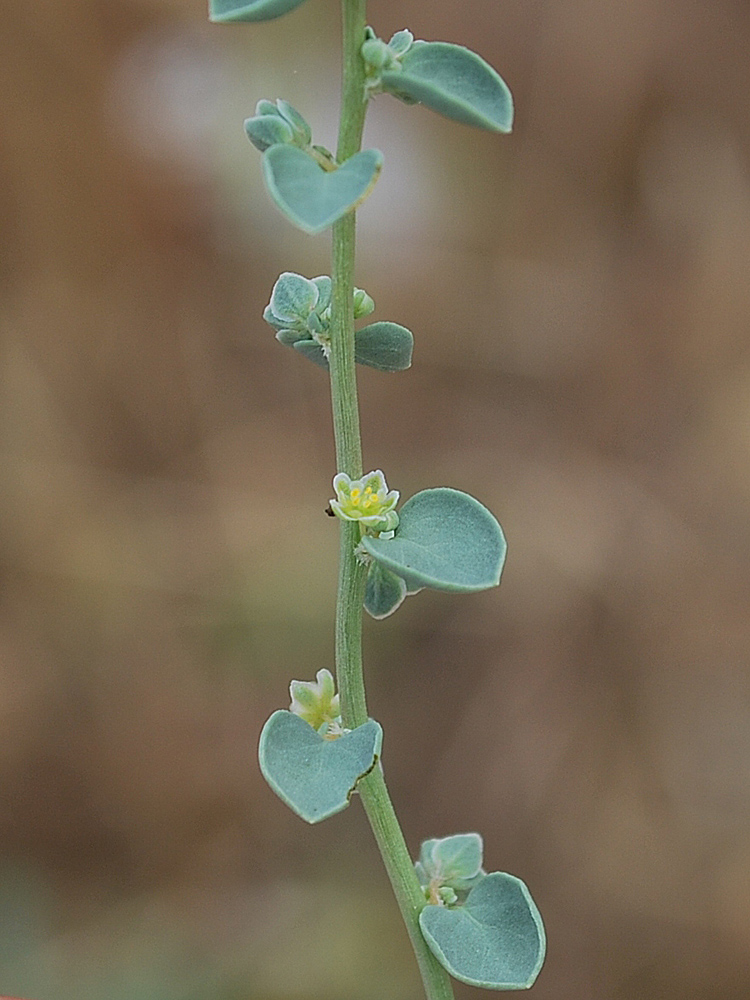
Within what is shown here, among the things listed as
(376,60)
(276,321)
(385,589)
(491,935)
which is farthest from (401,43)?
(491,935)

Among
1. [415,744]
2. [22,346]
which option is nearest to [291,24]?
[22,346]

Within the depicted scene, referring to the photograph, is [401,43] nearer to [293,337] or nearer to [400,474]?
[293,337]

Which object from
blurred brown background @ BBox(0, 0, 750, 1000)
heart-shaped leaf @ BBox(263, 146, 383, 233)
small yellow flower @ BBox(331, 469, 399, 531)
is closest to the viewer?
heart-shaped leaf @ BBox(263, 146, 383, 233)

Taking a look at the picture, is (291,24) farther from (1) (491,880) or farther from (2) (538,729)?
(1) (491,880)

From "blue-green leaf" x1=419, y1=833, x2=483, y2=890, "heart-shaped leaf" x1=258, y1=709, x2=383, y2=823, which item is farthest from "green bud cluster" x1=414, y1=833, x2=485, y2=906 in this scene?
"heart-shaped leaf" x1=258, y1=709, x2=383, y2=823

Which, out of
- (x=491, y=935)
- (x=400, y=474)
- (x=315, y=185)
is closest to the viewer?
(x=315, y=185)

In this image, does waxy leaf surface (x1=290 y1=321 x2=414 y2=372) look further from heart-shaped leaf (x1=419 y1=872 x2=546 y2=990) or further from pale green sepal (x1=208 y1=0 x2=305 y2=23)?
heart-shaped leaf (x1=419 y1=872 x2=546 y2=990)

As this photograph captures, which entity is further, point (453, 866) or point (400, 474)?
point (400, 474)
